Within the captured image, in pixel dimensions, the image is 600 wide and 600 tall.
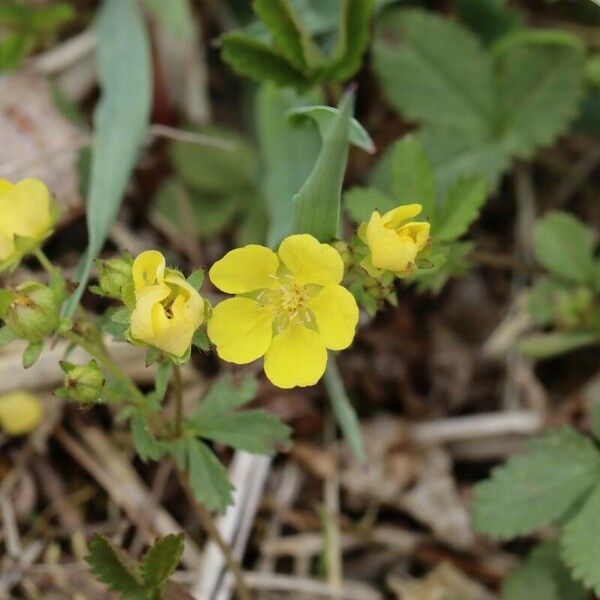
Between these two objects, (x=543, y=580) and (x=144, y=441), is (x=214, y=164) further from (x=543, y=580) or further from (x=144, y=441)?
(x=543, y=580)

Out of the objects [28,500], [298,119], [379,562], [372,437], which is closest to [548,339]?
[372,437]

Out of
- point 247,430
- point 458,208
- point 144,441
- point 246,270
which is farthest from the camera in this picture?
point 458,208

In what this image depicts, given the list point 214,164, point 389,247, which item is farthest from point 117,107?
point 389,247

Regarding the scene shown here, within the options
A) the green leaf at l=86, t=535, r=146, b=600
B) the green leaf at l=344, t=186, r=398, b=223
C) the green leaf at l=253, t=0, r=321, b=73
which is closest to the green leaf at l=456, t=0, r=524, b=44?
the green leaf at l=253, t=0, r=321, b=73

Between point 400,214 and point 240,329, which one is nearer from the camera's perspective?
point 400,214

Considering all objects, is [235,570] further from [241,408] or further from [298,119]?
[298,119]

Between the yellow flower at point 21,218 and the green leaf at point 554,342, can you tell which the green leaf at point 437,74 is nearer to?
the green leaf at point 554,342

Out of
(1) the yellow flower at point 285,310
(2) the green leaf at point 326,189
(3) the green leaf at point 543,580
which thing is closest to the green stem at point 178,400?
(1) the yellow flower at point 285,310
